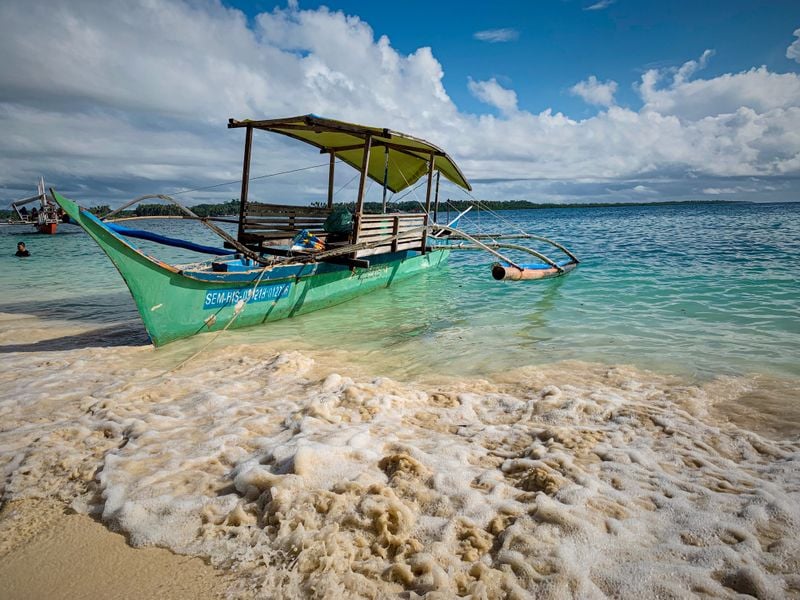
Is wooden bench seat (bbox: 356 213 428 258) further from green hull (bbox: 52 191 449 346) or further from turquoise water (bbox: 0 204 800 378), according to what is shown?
turquoise water (bbox: 0 204 800 378)

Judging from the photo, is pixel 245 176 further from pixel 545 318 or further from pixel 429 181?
pixel 545 318

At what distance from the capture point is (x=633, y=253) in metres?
18.5

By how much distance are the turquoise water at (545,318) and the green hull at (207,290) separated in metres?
0.36

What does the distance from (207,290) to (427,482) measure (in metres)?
5.51

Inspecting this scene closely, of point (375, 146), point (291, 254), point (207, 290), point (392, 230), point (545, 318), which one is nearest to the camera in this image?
point (207, 290)

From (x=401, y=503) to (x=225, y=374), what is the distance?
144 inches

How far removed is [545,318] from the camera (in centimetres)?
878

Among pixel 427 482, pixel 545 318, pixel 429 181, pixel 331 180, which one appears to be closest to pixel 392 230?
pixel 429 181

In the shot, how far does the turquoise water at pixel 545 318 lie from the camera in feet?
20.8

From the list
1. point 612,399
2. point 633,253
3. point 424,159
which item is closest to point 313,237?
point 424,159

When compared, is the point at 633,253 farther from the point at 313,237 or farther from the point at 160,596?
the point at 160,596

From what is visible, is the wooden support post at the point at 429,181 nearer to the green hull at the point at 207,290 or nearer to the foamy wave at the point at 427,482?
the green hull at the point at 207,290

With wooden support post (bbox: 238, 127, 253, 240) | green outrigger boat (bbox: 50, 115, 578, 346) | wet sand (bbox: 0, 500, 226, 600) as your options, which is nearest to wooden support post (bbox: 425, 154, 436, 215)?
green outrigger boat (bbox: 50, 115, 578, 346)

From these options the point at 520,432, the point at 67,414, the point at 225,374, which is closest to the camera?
the point at 520,432
